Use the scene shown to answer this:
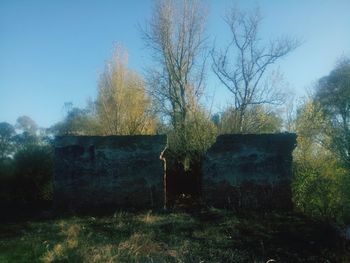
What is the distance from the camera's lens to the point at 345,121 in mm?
22906

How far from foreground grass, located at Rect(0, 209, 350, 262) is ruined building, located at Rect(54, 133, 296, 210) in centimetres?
97

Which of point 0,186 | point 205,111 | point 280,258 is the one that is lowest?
point 280,258

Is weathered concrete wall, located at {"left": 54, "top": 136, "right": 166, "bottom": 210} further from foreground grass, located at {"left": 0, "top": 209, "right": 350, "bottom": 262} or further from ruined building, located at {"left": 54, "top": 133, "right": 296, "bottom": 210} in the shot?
foreground grass, located at {"left": 0, "top": 209, "right": 350, "bottom": 262}

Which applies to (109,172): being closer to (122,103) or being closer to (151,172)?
(151,172)

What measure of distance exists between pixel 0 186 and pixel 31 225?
560 cm

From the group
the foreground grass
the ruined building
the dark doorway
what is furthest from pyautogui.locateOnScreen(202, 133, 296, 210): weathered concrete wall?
the dark doorway

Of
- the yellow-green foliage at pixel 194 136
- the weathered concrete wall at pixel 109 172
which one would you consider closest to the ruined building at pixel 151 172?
the weathered concrete wall at pixel 109 172

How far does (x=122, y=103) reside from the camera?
22906 mm

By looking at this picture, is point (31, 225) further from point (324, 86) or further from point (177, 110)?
point (324, 86)

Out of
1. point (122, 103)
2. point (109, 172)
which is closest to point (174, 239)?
point (109, 172)

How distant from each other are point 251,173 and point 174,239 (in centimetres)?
455

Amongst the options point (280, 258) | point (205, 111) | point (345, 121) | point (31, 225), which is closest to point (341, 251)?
point (280, 258)

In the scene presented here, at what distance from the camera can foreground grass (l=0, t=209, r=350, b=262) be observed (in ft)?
20.5

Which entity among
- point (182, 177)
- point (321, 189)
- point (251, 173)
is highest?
point (251, 173)
